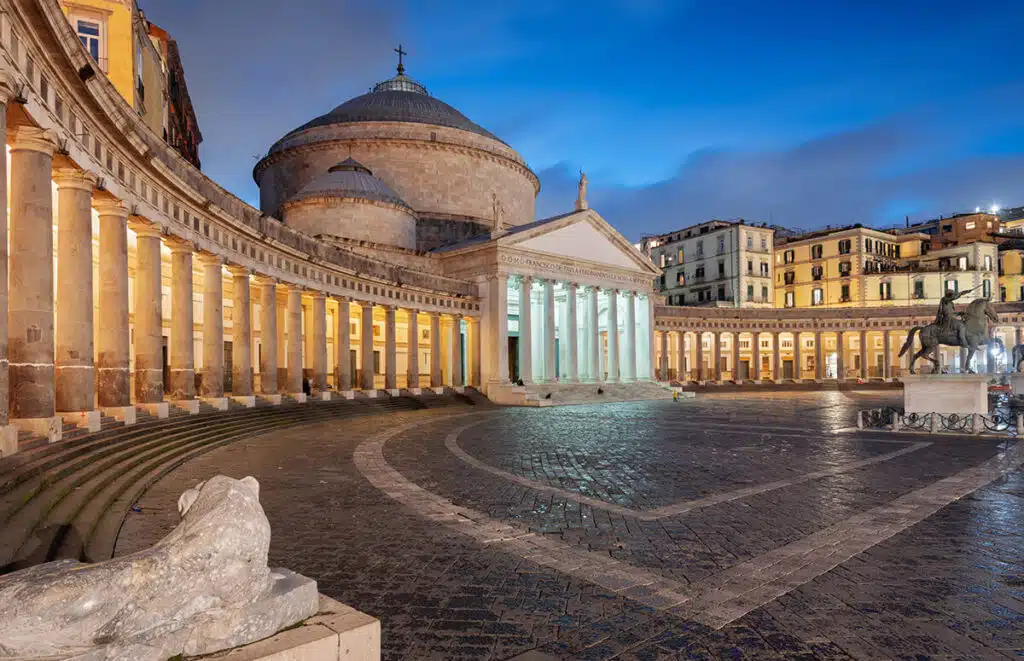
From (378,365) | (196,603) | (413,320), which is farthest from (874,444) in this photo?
(378,365)

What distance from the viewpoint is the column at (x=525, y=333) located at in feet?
143

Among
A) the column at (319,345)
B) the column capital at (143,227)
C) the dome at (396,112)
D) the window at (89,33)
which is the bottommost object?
the column at (319,345)

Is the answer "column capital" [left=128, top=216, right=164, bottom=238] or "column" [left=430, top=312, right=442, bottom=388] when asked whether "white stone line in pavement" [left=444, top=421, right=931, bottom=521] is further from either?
"column" [left=430, top=312, right=442, bottom=388]

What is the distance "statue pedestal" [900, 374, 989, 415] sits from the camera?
20.5m

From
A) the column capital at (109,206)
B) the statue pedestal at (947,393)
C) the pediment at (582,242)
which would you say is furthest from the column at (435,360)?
the statue pedestal at (947,393)

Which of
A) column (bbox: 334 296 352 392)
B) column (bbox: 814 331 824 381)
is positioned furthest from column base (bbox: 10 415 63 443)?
column (bbox: 814 331 824 381)

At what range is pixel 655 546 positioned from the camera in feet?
26.3

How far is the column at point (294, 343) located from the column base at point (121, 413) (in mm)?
12416

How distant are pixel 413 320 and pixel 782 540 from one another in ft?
107

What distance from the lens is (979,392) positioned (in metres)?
20.4

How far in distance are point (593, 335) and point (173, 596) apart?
45575mm

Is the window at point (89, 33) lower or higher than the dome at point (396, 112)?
lower

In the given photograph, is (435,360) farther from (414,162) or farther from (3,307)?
(3,307)

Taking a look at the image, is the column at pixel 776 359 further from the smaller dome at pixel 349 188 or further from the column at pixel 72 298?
the column at pixel 72 298
